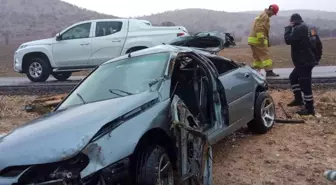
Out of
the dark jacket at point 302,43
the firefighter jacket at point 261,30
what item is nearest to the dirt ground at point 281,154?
the dark jacket at point 302,43

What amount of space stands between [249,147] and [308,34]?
259cm

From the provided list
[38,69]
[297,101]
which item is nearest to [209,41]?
[297,101]

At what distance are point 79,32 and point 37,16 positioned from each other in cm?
5034

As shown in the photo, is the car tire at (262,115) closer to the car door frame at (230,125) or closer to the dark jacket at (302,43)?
the car door frame at (230,125)

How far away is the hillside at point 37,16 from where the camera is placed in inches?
2014

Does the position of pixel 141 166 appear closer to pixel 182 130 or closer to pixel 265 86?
pixel 182 130

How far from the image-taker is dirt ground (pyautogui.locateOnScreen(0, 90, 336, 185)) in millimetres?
5430

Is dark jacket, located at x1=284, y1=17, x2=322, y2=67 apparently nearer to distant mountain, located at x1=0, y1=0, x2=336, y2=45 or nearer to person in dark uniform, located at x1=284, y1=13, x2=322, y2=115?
person in dark uniform, located at x1=284, y1=13, x2=322, y2=115

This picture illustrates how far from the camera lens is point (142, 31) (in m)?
13.0

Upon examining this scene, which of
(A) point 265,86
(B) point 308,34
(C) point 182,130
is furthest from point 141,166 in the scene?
(B) point 308,34

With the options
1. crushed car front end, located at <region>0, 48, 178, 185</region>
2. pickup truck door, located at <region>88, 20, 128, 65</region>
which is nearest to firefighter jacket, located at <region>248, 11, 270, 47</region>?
pickup truck door, located at <region>88, 20, 128, 65</region>

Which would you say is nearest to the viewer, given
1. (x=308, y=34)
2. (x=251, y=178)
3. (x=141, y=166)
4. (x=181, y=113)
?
(x=141, y=166)

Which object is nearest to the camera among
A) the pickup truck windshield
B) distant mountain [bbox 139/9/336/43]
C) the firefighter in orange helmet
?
the pickup truck windshield

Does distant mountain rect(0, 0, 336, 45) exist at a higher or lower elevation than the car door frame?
lower
